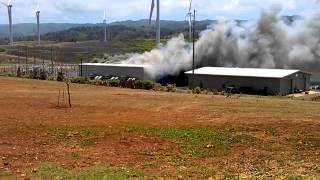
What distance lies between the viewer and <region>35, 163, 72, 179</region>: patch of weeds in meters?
14.0

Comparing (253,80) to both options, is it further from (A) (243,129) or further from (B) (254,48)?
(A) (243,129)

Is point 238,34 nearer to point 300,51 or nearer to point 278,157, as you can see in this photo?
point 300,51

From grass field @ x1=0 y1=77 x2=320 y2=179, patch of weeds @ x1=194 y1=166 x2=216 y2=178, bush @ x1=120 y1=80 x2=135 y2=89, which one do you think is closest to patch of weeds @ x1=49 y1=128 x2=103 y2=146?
grass field @ x1=0 y1=77 x2=320 y2=179

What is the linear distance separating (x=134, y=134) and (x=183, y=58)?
230 feet

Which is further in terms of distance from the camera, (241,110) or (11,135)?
(241,110)

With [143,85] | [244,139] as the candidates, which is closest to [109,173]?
[244,139]

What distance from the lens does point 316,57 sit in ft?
305

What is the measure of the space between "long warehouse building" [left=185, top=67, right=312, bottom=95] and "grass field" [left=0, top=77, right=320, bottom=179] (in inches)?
1526

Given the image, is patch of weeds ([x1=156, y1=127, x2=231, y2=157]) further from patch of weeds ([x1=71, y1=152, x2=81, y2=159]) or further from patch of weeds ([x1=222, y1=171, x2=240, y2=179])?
patch of weeds ([x1=71, y1=152, x2=81, y2=159])

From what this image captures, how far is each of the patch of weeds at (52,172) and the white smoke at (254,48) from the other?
73817 mm

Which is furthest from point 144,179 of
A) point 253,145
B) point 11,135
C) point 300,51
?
point 300,51

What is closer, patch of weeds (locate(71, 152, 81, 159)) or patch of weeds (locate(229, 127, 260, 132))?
patch of weeds (locate(71, 152, 81, 159))

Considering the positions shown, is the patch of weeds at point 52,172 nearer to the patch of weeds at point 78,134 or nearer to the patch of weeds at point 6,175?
the patch of weeds at point 6,175

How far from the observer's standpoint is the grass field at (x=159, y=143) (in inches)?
578
